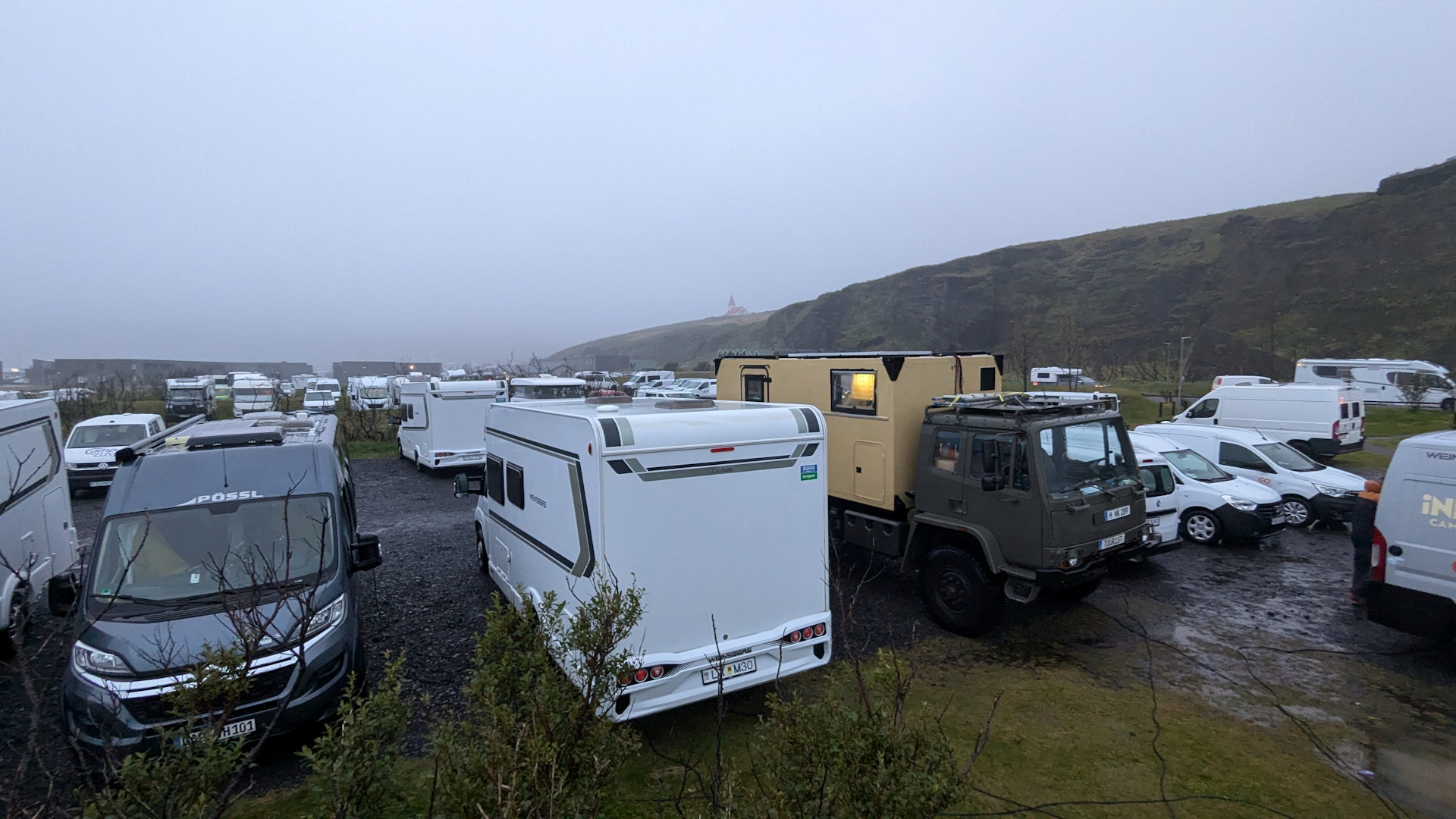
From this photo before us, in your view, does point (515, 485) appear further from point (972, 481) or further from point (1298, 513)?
point (1298, 513)

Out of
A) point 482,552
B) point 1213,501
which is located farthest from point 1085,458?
point 482,552

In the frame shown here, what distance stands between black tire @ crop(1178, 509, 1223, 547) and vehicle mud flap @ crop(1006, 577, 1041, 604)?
5.52 m

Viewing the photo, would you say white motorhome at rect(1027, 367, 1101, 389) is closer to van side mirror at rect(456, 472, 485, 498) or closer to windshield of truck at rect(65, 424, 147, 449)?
van side mirror at rect(456, 472, 485, 498)

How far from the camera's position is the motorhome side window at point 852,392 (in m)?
8.05

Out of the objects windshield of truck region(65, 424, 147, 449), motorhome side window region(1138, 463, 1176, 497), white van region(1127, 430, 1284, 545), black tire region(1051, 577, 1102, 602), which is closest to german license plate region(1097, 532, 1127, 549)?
black tire region(1051, 577, 1102, 602)

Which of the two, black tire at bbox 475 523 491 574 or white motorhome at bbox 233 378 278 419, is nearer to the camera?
black tire at bbox 475 523 491 574

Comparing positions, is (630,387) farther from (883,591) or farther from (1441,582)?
(1441,582)

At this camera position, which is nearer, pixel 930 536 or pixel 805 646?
pixel 805 646

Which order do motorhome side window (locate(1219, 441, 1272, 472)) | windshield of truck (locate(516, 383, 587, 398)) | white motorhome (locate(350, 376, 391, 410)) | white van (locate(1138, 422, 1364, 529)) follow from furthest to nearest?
white motorhome (locate(350, 376, 391, 410))
windshield of truck (locate(516, 383, 587, 398))
motorhome side window (locate(1219, 441, 1272, 472))
white van (locate(1138, 422, 1364, 529))

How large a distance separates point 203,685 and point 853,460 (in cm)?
693

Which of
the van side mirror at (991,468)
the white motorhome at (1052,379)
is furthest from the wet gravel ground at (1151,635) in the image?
the white motorhome at (1052,379)

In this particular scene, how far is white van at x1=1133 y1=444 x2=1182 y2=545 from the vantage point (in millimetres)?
9383

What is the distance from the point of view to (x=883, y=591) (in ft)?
27.6

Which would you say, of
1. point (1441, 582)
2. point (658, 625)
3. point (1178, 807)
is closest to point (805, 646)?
point (658, 625)
